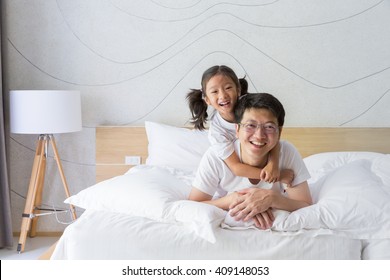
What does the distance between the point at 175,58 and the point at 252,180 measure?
1815mm

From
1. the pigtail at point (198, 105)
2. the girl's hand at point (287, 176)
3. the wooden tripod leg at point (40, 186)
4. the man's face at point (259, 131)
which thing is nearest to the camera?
the man's face at point (259, 131)

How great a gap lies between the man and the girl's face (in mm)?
116

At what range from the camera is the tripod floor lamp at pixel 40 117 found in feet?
10.3

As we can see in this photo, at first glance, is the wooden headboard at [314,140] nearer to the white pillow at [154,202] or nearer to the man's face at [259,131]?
the white pillow at [154,202]

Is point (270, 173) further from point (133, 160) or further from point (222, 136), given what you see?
point (133, 160)

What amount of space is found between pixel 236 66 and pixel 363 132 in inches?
40.0

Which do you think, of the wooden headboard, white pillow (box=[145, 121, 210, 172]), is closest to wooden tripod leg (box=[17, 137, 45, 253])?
the wooden headboard

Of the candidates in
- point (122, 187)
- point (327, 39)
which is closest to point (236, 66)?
point (327, 39)

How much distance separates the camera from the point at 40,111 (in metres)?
3.14

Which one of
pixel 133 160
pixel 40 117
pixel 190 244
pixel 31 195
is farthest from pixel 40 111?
pixel 190 244

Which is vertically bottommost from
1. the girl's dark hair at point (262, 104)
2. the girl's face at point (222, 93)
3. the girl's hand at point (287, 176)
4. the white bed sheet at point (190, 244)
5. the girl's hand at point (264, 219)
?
the white bed sheet at point (190, 244)

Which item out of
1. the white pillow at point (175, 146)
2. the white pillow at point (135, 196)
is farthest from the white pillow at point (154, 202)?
the white pillow at point (175, 146)

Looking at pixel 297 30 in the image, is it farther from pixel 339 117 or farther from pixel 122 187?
pixel 122 187

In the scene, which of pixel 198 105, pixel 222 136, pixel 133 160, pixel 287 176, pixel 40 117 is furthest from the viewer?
pixel 133 160
